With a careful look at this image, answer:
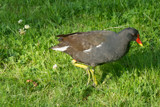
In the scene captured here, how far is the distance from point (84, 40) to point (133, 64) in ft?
3.11

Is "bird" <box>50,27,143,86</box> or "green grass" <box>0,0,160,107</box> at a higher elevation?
"bird" <box>50,27,143,86</box>

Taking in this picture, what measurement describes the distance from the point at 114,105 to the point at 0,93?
1608 millimetres

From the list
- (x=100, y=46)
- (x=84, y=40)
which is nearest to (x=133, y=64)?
(x=100, y=46)

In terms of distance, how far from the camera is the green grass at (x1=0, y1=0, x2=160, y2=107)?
152 inches

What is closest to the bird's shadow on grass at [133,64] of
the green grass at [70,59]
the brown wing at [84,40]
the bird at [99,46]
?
the green grass at [70,59]

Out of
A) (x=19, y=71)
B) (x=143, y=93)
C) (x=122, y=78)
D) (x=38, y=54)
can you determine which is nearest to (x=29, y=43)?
(x=38, y=54)

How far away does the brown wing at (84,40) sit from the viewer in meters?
3.99

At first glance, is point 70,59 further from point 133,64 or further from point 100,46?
point 133,64

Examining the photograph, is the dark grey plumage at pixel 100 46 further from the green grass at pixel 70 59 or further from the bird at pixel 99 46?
the green grass at pixel 70 59

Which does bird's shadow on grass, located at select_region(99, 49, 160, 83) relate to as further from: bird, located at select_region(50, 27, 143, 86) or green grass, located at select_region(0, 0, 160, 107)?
bird, located at select_region(50, 27, 143, 86)

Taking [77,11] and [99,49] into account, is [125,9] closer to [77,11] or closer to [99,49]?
[77,11]

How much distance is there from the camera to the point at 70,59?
15.4 ft

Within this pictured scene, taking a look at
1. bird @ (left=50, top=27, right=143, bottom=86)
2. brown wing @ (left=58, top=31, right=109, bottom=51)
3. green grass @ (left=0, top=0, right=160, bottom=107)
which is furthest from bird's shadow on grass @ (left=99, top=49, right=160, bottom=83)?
brown wing @ (left=58, top=31, right=109, bottom=51)

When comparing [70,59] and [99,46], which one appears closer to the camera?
[99,46]
